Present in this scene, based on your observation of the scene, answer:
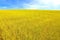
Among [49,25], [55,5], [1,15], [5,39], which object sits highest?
Answer: [55,5]

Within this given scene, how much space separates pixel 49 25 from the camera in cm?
181

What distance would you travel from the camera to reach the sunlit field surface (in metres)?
1.74

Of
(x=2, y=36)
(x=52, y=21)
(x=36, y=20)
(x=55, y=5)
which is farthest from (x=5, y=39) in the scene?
(x=55, y=5)

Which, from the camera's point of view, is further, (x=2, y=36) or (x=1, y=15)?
(x=1, y=15)

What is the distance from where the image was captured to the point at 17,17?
1917mm

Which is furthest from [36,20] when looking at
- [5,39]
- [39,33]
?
[5,39]

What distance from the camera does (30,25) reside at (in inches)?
71.4

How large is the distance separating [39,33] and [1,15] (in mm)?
563

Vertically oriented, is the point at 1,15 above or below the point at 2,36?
above

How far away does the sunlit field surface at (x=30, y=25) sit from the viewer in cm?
174

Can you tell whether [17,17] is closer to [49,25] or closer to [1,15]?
[1,15]

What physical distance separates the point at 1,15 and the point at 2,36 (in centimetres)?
32

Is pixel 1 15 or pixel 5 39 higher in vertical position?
pixel 1 15

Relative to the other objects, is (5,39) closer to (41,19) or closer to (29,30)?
(29,30)
